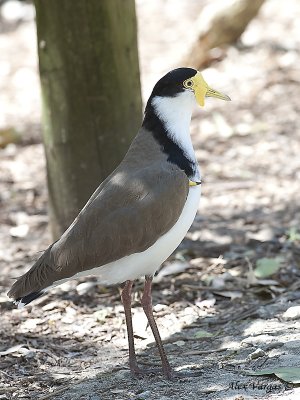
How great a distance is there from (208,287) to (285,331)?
103cm

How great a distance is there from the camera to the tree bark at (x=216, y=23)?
10.4 metres

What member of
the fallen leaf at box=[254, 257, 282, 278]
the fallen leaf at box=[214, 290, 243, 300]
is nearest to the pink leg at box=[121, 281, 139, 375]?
the fallen leaf at box=[214, 290, 243, 300]

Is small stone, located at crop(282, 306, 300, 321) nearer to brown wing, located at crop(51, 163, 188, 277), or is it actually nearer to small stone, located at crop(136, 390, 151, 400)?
brown wing, located at crop(51, 163, 188, 277)

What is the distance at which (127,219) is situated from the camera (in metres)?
4.38

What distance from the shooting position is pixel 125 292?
461cm

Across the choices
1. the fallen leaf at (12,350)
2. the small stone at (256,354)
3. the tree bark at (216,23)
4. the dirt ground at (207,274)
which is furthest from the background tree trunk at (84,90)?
the tree bark at (216,23)

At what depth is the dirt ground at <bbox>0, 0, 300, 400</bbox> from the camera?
438cm

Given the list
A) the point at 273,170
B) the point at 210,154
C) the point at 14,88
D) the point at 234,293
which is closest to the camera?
the point at 234,293

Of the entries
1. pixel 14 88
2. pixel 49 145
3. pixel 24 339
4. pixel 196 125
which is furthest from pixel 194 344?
pixel 14 88

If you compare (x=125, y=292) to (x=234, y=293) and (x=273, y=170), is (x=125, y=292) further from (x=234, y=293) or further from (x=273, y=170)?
(x=273, y=170)

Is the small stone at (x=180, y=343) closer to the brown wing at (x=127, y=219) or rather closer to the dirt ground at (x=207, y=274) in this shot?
the dirt ground at (x=207, y=274)
